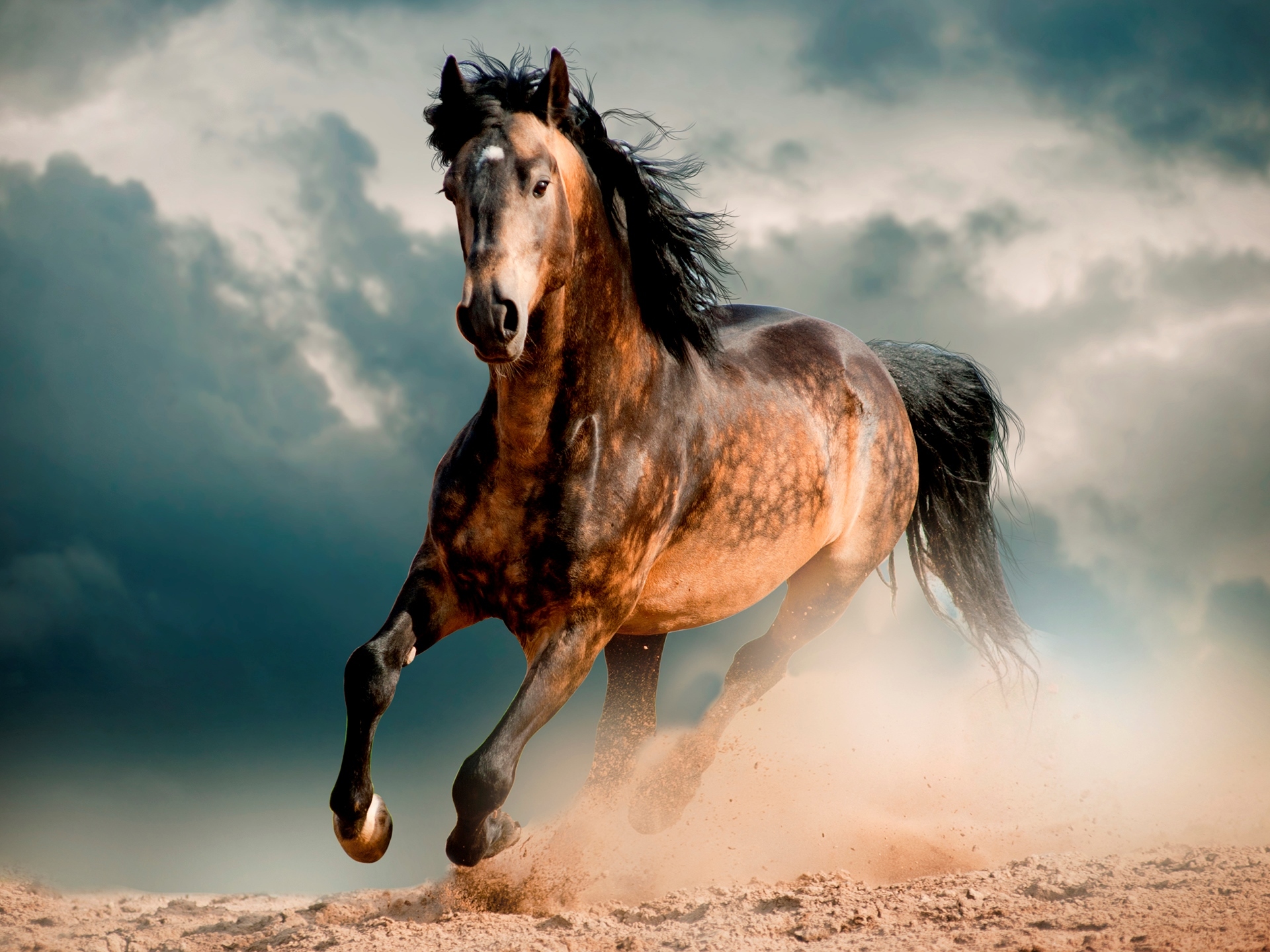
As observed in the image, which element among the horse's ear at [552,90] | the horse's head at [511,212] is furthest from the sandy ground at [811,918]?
the horse's ear at [552,90]

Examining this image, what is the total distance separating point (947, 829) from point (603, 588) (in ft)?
10.3

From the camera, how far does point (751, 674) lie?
4969mm

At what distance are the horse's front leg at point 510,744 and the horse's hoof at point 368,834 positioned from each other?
0.25 metres

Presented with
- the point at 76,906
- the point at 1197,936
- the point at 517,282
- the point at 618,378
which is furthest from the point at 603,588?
the point at 76,906

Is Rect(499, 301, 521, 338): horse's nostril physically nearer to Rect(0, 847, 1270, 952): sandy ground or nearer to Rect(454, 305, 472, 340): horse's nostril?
Rect(454, 305, 472, 340): horse's nostril

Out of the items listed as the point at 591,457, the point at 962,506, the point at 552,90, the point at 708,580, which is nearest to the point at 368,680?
the point at 591,457

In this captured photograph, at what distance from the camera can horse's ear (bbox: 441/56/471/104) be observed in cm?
317

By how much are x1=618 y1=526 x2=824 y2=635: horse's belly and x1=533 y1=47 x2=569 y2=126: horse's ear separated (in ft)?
5.68

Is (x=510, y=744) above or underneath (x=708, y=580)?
underneath

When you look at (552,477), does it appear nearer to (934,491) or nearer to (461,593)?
(461,593)

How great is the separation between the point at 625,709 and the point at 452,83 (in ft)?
9.73

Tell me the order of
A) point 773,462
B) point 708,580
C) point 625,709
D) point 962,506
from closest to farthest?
point 708,580 → point 773,462 → point 625,709 → point 962,506

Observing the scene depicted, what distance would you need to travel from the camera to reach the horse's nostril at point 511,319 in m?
2.80

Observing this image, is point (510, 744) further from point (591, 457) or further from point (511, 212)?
point (511, 212)
